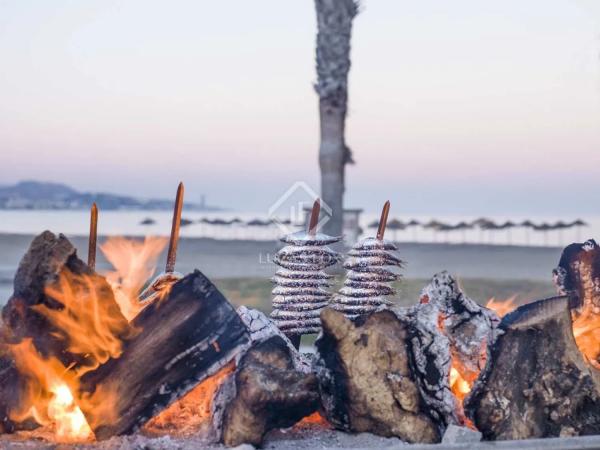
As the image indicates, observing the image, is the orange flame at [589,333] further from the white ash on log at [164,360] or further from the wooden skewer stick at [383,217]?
the white ash on log at [164,360]

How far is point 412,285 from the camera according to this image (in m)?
14.5

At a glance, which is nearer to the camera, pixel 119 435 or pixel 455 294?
pixel 119 435

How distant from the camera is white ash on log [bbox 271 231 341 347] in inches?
185

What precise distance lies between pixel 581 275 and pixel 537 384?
50.9 inches

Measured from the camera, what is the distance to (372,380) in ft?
12.9

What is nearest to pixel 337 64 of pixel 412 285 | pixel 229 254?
pixel 412 285

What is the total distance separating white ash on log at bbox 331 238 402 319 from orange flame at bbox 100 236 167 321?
3.85 ft

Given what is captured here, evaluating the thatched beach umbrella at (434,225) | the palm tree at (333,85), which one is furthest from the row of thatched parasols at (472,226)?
the palm tree at (333,85)

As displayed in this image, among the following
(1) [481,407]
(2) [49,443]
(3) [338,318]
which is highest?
(3) [338,318]

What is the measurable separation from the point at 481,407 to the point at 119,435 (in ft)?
5.93

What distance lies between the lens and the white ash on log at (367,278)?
471 centimetres

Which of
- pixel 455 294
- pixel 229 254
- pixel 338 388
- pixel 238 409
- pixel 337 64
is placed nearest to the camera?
pixel 238 409

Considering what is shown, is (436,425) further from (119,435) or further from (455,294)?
(119,435)

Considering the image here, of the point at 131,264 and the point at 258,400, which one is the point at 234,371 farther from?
the point at 131,264
